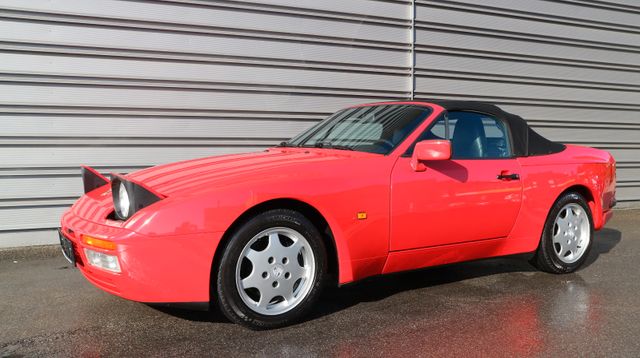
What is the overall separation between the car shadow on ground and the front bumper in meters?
0.48

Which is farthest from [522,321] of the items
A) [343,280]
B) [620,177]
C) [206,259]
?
[620,177]

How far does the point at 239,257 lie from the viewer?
2930 mm

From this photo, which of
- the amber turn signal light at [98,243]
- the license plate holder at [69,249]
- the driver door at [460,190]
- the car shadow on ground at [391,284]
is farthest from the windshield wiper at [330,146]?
the license plate holder at [69,249]

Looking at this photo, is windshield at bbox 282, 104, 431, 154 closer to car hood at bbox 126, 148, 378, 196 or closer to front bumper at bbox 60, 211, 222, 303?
car hood at bbox 126, 148, 378, 196

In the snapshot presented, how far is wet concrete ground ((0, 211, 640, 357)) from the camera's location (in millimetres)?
2820

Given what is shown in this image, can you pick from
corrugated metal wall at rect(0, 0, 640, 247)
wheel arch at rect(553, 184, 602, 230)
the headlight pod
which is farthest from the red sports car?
corrugated metal wall at rect(0, 0, 640, 247)

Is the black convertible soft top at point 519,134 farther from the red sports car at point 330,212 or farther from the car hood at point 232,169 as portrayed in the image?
the car hood at point 232,169

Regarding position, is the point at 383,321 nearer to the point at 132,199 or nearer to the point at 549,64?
the point at 132,199

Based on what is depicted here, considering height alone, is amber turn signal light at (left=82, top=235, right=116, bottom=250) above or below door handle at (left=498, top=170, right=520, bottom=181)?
below

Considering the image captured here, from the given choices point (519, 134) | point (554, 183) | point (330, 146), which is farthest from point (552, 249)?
point (330, 146)

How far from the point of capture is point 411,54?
7094 millimetres

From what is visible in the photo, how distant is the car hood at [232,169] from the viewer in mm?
2996

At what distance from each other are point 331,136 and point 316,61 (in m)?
2.66

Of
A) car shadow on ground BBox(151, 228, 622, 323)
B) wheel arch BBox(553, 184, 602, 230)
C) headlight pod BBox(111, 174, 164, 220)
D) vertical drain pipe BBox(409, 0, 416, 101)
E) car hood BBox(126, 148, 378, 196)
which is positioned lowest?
car shadow on ground BBox(151, 228, 622, 323)
